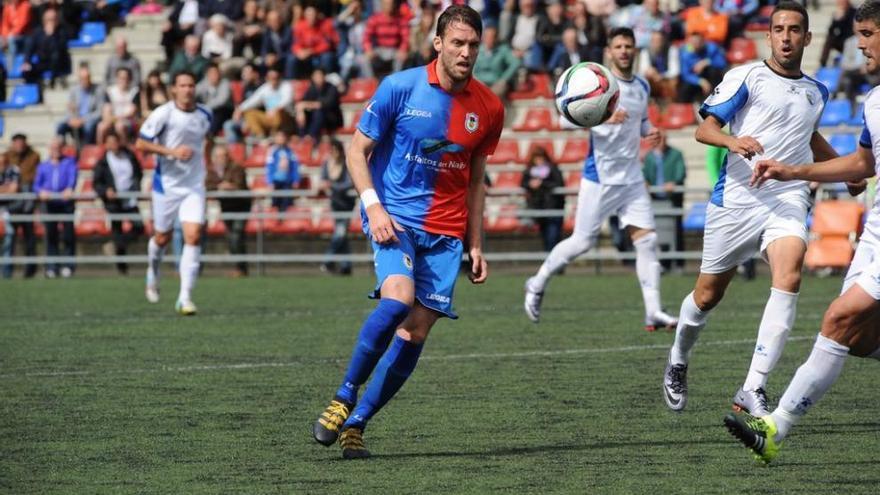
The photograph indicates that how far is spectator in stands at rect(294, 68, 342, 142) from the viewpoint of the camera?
80.9 feet

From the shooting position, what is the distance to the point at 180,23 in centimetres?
2836

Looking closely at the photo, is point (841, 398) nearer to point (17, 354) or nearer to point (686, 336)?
point (686, 336)

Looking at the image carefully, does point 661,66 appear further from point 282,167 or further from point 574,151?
point 282,167

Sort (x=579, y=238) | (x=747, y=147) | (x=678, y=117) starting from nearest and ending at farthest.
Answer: (x=747, y=147) < (x=579, y=238) < (x=678, y=117)

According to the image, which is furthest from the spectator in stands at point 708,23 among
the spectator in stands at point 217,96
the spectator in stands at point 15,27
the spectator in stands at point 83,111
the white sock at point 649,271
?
the spectator in stands at point 15,27

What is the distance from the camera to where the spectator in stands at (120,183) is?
22.7 metres

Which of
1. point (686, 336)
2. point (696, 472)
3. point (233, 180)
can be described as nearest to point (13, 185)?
point (233, 180)

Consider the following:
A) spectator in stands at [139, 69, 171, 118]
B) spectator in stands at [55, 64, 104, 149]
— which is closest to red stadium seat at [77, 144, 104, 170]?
spectator in stands at [55, 64, 104, 149]

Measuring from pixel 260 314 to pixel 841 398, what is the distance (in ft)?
25.2

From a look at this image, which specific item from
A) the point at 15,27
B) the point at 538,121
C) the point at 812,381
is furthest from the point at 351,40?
the point at 812,381

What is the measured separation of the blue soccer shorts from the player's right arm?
8 cm

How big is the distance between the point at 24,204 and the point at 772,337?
56.8ft

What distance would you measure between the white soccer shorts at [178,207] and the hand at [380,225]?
8295 millimetres

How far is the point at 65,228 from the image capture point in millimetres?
23203
